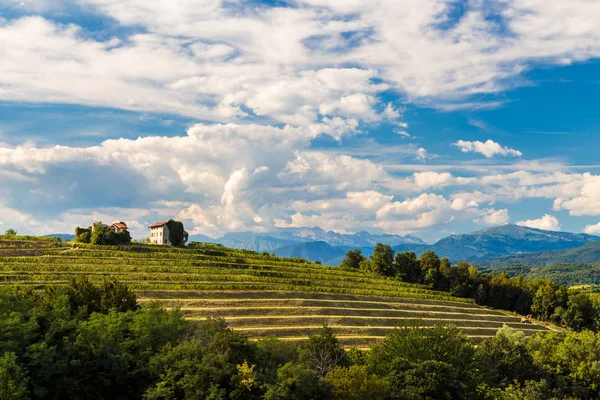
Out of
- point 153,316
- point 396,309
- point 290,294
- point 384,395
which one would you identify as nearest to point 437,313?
point 396,309

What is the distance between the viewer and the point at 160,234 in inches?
4508

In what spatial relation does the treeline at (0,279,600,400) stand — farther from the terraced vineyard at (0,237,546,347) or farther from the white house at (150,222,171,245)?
the white house at (150,222,171,245)

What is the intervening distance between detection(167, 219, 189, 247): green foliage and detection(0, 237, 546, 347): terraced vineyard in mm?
6547

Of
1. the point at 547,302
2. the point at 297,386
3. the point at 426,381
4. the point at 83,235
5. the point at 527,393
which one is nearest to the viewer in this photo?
the point at 297,386

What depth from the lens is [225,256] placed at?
111 metres

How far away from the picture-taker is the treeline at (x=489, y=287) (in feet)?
413

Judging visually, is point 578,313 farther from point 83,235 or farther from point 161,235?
point 83,235

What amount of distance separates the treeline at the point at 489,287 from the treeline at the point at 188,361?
7814 cm

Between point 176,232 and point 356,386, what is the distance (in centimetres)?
8357

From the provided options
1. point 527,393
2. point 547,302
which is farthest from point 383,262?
point 527,393

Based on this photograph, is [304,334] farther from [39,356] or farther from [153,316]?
[39,356]

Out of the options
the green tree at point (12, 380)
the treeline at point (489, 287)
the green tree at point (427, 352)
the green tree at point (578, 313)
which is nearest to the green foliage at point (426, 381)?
the green tree at point (427, 352)

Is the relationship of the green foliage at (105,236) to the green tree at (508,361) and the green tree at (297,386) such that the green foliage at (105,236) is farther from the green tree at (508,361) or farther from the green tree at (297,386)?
the green tree at (508,361)

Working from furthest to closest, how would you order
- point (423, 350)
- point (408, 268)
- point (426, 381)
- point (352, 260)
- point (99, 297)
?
1. point (352, 260)
2. point (408, 268)
3. point (99, 297)
4. point (423, 350)
5. point (426, 381)
